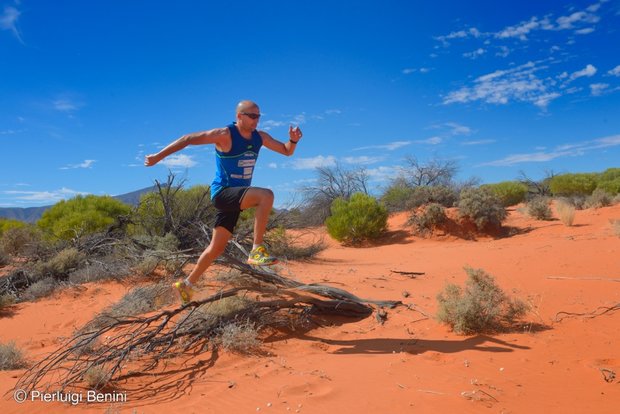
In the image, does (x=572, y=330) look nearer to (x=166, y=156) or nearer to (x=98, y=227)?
(x=166, y=156)

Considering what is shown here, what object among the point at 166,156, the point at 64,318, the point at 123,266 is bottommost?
the point at 64,318

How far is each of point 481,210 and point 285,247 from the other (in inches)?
337

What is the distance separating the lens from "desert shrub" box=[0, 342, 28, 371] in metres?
4.75

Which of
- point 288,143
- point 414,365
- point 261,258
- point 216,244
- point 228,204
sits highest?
point 288,143

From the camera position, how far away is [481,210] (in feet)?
53.1

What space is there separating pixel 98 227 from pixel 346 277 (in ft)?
31.0

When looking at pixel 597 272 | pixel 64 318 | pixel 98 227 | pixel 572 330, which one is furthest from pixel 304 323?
pixel 98 227

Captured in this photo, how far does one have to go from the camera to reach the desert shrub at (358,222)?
56.1 ft

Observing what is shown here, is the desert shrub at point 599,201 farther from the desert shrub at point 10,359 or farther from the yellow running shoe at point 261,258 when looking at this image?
→ the desert shrub at point 10,359

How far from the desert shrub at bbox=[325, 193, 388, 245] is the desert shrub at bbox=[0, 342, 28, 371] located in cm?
1313

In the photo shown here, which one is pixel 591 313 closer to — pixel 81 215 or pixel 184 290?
pixel 184 290

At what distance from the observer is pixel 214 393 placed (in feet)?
12.0

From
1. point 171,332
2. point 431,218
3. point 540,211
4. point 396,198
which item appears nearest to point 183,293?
point 171,332

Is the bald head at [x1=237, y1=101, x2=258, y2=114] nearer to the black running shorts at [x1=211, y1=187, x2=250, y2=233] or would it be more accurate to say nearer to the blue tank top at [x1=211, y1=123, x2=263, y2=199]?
the blue tank top at [x1=211, y1=123, x2=263, y2=199]
